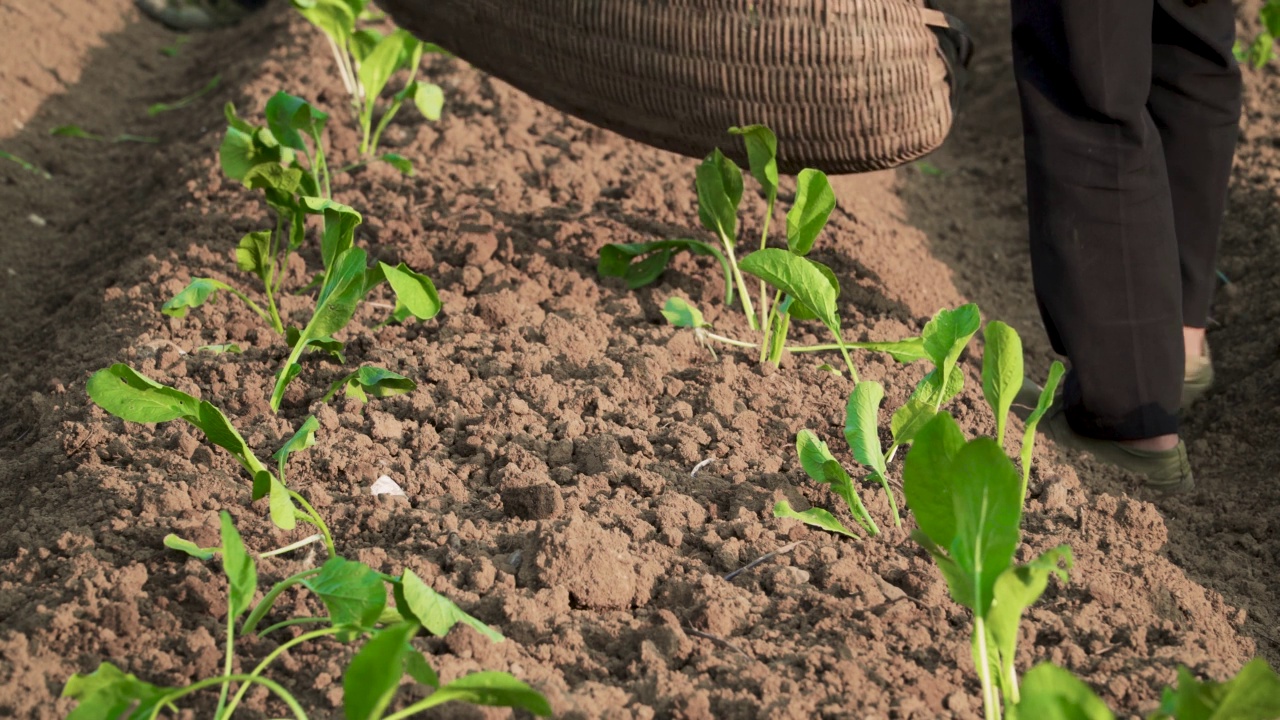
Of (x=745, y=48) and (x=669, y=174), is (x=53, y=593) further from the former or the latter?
(x=669, y=174)

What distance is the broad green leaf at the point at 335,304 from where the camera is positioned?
1.77m

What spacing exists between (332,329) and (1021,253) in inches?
76.2

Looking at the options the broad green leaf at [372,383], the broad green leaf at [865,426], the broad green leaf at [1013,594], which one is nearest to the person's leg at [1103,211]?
the broad green leaf at [865,426]

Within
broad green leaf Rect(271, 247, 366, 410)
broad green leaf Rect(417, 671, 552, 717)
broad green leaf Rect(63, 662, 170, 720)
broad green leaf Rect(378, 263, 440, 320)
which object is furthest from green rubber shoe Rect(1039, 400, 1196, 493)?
broad green leaf Rect(63, 662, 170, 720)

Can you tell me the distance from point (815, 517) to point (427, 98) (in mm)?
1463

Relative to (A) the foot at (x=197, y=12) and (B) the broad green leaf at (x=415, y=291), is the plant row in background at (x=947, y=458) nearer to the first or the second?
(B) the broad green leaf at (x=415, y=291)

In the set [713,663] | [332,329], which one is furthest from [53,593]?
[713,663]

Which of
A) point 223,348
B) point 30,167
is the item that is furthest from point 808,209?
point 30,167

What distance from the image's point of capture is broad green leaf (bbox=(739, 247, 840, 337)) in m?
1.77

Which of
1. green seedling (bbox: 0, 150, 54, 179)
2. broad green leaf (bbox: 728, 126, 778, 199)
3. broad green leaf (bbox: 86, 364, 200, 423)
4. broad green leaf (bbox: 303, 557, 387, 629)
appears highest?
broad green leaf (bbox: 728, 126, 778, 199)

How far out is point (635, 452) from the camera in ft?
5.83

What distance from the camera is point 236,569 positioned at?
4.00 feet

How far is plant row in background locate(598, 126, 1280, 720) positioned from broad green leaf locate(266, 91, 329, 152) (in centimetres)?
59

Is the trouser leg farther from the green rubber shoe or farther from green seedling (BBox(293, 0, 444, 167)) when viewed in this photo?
green seedling (BBox(293, 0, 444, 167))
